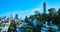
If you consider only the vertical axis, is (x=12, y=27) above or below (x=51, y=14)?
below

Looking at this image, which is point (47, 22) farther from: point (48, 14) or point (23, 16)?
point (23, 16)

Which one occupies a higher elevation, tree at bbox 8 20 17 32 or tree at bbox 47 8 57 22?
tree at bbox 47 8 57 22

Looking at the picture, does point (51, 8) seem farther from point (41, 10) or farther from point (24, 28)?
point (24, 28)

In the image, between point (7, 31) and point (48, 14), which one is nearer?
point (48, 14)

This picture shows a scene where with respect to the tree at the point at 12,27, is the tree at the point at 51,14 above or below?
above

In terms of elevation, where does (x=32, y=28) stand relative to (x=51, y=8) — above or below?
below

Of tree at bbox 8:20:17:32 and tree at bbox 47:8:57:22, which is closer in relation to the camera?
tree at bbox 47:8:57:22

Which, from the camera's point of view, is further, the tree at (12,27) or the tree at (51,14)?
the tree at (12,27)

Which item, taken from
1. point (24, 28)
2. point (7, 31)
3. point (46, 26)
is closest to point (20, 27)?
point (24, 28)

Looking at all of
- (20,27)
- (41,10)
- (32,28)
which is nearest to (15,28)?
(20,27)

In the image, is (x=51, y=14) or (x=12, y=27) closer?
(x=51, y=14)
